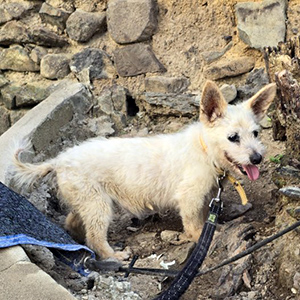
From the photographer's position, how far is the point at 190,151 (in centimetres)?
441

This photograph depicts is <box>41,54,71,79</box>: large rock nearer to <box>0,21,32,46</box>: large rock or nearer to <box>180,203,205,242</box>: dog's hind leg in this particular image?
<box>0,21,32,46</box>: large rock

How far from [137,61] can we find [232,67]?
3.85 feet

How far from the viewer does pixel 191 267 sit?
3.36 metres

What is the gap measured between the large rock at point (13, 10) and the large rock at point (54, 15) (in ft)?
0.85

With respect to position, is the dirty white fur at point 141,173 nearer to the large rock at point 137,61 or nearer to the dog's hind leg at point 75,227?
the dog's hind leg at point 75,227

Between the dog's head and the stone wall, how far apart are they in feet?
5.51

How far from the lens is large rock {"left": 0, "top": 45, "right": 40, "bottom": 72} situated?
21.9 ft

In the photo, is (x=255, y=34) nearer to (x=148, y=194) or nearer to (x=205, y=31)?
(x=205, y=31)

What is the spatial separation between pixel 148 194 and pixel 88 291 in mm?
1288

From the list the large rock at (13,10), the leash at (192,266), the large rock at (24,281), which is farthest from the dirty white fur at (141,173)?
the large rock at (13,10)

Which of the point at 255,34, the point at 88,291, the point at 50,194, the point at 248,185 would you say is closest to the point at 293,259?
the point at 88,291

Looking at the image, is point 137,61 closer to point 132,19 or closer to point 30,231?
point 132,19

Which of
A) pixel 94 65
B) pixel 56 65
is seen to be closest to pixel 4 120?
pixel 56 65

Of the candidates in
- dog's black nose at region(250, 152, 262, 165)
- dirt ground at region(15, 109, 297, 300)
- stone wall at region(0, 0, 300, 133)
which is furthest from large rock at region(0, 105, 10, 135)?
dog's black nose at region(250, 152, 262, 165)
